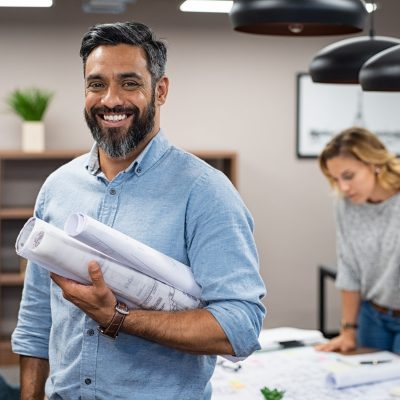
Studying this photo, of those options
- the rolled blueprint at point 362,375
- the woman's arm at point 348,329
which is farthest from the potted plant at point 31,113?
the rolled blueprint at point 362,375

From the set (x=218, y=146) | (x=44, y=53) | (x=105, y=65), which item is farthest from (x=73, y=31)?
(x=105, y=65)

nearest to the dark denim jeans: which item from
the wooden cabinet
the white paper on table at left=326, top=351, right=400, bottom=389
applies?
the white paper on table at left=326, top=351, right=400, bottom=389

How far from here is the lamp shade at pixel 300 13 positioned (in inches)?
73.3

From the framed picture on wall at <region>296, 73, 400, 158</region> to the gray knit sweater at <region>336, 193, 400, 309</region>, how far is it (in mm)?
3050

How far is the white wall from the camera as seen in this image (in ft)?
19.2

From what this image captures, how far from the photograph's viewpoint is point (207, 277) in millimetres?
1577

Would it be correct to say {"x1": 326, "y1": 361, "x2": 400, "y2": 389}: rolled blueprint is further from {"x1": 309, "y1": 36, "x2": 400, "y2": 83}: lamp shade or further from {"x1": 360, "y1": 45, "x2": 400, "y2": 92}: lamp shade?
{"x1": 309, "y1": 36, "x2": 400, "y2": 83}: lamp shade

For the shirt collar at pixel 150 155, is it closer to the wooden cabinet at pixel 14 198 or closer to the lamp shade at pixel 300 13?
the lamp shade at pixel 300 13

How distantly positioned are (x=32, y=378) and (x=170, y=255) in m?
0.55

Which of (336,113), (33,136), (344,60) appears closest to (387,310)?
(344,60)

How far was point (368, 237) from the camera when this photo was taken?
123 inches

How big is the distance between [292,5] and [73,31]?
14.0 ft

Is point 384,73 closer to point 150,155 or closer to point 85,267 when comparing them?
point 150,155

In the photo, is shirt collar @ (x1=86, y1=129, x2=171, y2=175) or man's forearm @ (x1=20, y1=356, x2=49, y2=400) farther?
man's forearm @ (x1=20, y1=356, x2=49, y2=400)
